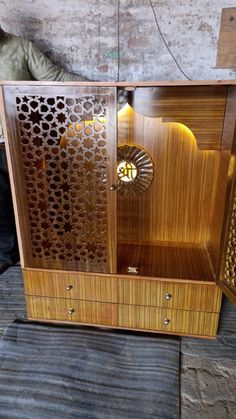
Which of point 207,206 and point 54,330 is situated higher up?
point 207,206

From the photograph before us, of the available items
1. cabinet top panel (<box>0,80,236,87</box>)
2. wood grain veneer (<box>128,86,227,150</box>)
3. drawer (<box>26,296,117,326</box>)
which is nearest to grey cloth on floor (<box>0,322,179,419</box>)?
drawer (<box>26,296,117,326</box>)

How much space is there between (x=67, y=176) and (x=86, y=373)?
1065 millimetres

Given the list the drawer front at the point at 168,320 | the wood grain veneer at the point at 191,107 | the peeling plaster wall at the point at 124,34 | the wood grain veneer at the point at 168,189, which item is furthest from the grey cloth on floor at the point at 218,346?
the peeling plaster wall at the point at 124,34

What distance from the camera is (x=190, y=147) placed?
1920 millimetres

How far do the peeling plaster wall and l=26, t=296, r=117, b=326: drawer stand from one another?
1.47 meters

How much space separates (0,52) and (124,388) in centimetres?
204

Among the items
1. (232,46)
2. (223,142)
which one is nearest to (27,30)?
(232,46)

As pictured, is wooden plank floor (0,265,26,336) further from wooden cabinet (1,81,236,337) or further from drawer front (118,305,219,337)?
drawer front (118,305,219,337)

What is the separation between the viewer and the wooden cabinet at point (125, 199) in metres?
1.50

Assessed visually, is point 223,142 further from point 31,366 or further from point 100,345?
point 31,366

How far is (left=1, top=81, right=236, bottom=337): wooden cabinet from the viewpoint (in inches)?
58.9

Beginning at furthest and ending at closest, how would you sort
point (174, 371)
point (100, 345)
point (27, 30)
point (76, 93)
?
point (27, 30) → point (100, 345) → point (174, 371) → point (76, 93)

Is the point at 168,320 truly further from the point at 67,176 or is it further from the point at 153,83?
the point at 153,83

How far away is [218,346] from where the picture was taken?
5.83ft
